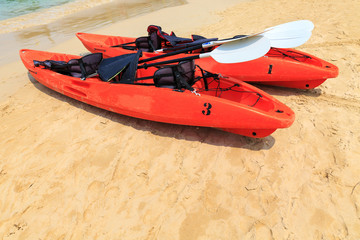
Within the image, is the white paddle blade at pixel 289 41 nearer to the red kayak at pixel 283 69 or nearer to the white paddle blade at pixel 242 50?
the white paddle blade at pixel 242 50

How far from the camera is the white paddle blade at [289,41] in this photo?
11.9 feet

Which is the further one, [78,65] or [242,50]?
[78,65]

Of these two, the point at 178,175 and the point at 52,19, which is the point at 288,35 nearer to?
the point at 178,175

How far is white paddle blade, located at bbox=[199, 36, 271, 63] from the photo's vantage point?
3.12m

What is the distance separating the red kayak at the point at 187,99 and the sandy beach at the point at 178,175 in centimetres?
40

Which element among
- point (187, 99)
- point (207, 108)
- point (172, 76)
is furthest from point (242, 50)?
point (172, 76)

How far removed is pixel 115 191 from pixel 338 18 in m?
10.5

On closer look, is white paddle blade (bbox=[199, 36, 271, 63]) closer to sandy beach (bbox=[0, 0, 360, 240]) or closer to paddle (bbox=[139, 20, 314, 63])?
paddle (bbox=[139, 20, 314, 63])

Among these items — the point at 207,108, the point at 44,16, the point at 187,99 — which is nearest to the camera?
the point at 207,108

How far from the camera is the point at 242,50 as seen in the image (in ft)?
10.7

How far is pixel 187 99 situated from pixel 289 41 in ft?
6.84

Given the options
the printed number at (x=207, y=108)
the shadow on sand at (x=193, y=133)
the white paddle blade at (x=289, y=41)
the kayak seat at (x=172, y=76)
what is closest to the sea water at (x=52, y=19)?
the shadow on sand at (x=193, y=133)

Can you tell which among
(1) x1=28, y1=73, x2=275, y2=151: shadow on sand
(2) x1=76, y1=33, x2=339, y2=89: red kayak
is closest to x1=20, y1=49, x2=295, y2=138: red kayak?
(1) x1=28, y1=73, x2=275, y2=151: shadow on sand

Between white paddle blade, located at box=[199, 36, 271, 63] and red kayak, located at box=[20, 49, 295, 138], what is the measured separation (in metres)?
0.67
